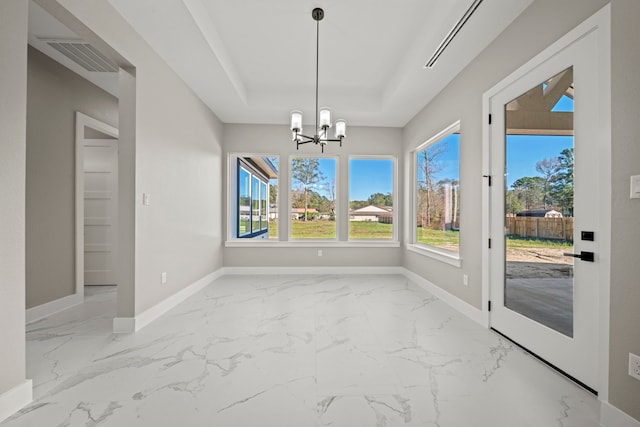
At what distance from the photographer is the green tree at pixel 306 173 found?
5.46 m

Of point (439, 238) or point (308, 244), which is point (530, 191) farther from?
point (308, 244)

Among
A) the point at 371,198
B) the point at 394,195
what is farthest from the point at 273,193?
the point at 394,195

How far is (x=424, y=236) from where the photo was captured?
466 centimetres

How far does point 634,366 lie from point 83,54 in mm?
4936

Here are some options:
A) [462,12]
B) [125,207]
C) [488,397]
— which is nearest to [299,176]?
[125,207]

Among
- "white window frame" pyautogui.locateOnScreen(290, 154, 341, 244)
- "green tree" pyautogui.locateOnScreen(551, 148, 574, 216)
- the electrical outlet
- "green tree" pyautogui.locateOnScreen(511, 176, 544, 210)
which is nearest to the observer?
the electrical outlet

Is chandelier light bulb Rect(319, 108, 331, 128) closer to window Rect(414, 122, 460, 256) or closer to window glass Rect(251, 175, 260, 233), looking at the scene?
window Rect(414, 122, 460, 256)

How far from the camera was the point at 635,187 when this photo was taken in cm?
147

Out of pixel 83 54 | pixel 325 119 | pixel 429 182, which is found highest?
pixel 83 54

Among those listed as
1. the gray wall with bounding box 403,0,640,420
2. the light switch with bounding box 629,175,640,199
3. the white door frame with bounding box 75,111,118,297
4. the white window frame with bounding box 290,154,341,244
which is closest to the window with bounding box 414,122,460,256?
the gray wall with bounding box 403,0,640,420

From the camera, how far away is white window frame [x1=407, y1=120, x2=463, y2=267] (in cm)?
356

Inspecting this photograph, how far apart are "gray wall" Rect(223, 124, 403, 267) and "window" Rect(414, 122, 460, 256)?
67 centimetres

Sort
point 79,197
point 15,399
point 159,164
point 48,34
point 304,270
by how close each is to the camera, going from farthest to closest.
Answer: point 304,270
point 79,197
point 159,164
point 48,34
point 15,399

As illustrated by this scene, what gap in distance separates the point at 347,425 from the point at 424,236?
356 cm
